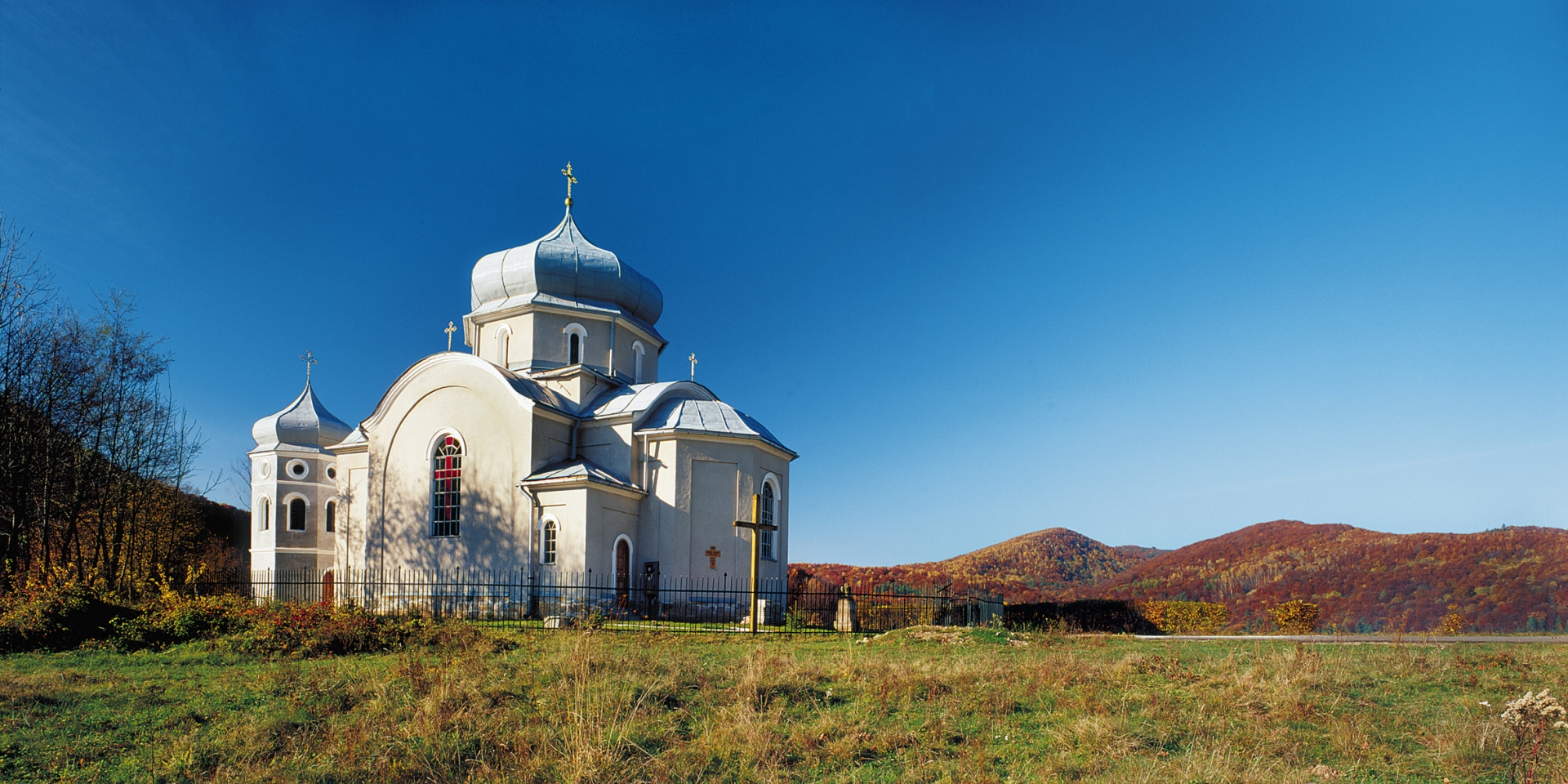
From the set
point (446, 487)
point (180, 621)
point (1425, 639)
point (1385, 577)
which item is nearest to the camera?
point (180, 621)

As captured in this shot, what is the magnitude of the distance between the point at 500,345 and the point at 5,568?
11677mm

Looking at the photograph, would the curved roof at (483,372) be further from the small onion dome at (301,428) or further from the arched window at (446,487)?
the small onion dome at (301,428)

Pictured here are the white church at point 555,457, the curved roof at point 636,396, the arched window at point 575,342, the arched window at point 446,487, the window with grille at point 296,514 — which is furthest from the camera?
the window with grille at point 296,514

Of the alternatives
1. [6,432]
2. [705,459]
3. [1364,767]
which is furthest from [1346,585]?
[6,432]

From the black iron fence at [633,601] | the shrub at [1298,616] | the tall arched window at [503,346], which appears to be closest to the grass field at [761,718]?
the black iron fence at [633,601]

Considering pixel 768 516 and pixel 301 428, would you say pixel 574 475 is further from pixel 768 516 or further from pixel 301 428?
pixel 301 428

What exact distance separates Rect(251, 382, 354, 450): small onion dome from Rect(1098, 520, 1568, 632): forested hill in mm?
28530

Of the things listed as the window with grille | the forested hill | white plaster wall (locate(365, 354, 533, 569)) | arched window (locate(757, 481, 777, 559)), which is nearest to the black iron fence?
white plaster wall (locate(365, 354, 533, 569))

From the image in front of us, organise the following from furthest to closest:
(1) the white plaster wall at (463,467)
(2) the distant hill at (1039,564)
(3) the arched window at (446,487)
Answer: (2) the distant hill at (1039,564) → (3) the arched window at (446,487) → (1) the white plaster wall at (463,467)

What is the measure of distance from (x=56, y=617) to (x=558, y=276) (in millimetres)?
14103

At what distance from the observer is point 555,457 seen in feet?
70.3

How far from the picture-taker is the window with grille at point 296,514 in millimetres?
31234

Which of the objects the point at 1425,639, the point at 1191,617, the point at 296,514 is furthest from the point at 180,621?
the point at 1191,617

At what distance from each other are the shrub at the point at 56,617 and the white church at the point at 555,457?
762 cm
